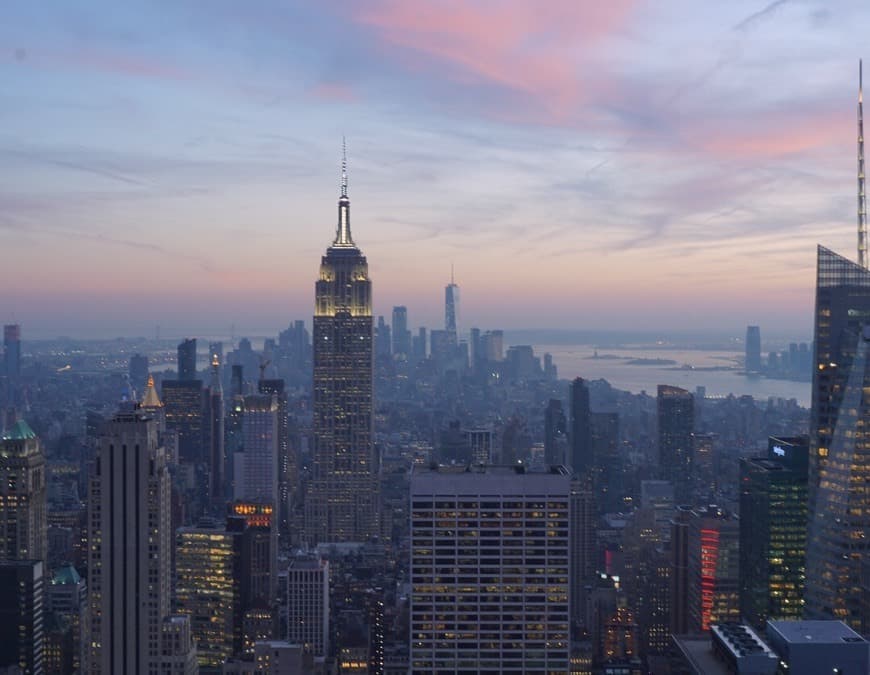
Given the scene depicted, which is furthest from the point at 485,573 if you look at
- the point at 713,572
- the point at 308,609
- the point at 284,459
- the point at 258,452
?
the point at 284,459

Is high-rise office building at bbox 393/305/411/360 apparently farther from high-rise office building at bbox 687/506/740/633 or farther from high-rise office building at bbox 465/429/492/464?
high-rise office building at bbox 687/506/740/633

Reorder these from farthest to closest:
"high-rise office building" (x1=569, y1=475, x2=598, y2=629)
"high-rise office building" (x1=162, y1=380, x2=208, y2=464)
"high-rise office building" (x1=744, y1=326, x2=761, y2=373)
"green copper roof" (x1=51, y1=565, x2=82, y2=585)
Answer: "high-rise office building" (x1=162, y1=380, x2=208, y2=464) < "high-rise office building" (x1=744, y1=326, x2=761, y2=373) < "high-rise office building" (x1=569, y1=475, x2=598, y2=629) < "green copper roof" (x1=51, y1=565, x2=82, y2=585)

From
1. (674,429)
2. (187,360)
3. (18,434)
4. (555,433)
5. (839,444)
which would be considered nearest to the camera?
(839,444)

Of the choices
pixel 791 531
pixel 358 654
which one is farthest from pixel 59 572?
pixel 791 531

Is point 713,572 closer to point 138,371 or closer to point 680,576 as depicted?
point 680,576

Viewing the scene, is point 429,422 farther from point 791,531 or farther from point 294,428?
point 791,531

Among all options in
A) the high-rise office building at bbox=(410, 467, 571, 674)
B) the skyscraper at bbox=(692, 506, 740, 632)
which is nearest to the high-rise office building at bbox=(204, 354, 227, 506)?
the skyscraper at bbox=(692, 506, 740, 632)

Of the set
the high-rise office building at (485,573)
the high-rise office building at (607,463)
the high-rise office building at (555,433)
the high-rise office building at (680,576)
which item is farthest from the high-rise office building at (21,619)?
the high-rise office building at (607,463)
